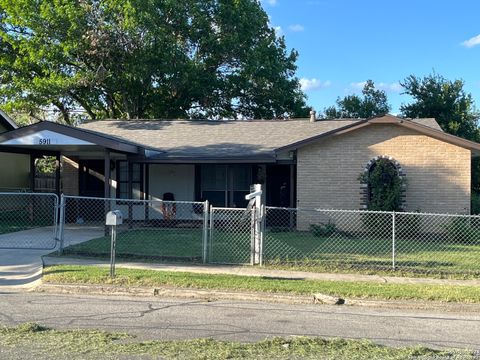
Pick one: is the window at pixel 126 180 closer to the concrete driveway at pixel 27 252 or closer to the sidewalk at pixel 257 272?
the concrete driveway at pixel 27 252

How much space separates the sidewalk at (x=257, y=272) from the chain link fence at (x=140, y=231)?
0.57 meters

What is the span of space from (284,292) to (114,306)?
2.72 m

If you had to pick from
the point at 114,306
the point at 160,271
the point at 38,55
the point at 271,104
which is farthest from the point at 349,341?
the point at 271,104

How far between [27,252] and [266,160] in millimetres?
8228

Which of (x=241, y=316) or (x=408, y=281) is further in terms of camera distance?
(x=408, y=281)

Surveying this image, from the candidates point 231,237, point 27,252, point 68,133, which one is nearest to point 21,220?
point 68,133

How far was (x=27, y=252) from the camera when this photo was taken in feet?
40.0

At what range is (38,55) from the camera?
2702 centimetres

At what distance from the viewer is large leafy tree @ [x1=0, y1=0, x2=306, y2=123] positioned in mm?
26359

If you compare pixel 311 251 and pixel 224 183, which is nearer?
pixel 311 251

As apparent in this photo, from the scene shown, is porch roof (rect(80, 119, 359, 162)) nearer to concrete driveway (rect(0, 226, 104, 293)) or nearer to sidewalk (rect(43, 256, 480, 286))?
concrete driveway (rect(0, 226, 104, 293))

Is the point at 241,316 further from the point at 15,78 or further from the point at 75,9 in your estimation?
the point at 15,78

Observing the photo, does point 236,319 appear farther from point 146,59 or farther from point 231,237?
point 146,59

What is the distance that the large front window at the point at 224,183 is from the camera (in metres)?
19.4
